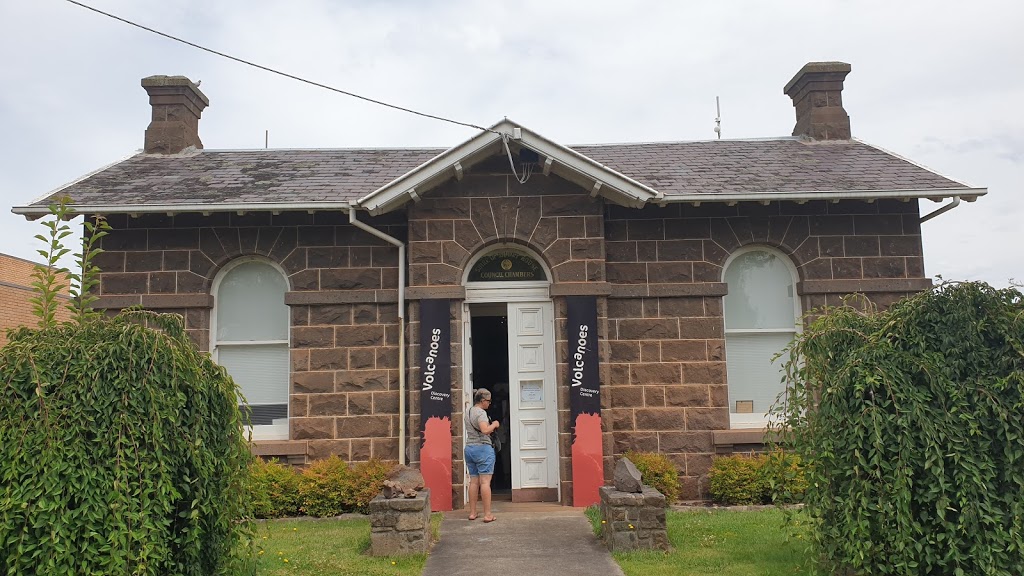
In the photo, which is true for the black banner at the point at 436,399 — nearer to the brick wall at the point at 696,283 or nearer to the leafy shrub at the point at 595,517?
the leafy shrub at the point at 595,517

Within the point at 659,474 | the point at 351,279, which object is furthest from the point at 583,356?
the point at 351,279

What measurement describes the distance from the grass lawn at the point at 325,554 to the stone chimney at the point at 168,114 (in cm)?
705

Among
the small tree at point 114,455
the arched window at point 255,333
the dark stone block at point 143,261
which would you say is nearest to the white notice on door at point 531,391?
the arched window at point 255,333

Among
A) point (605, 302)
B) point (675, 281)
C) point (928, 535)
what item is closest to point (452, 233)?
point (605, 302)

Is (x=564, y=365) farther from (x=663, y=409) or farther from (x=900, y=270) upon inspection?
(x=900, y=270)

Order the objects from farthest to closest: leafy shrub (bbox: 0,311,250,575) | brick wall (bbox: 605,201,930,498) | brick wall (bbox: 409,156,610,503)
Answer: brick wall (bbox: 605,201,930,498)
brick wall (bbox: 409,156,610,503)
leafy shrub (bbox: 0,311,250,575)

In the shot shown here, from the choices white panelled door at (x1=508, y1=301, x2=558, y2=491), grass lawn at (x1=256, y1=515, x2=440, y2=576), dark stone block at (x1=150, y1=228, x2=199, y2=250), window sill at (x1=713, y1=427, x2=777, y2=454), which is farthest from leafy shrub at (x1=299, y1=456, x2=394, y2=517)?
window sill at (x1=713, y1=427, x2=777, y2=454)

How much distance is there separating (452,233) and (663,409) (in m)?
3.70

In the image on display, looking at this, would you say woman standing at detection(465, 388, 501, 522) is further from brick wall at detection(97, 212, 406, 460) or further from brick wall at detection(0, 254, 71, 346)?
brick wall at detection(0, 254, 71, 346)

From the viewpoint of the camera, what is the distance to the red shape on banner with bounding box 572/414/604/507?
10.0m

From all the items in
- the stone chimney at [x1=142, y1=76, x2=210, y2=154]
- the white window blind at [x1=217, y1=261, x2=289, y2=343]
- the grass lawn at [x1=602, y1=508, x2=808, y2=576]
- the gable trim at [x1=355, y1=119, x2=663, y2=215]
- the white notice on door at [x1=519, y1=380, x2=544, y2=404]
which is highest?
the stone chimney at [x1=142, y1=76, x2=210, y2=154]

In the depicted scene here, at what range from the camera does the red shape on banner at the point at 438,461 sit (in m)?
10.0

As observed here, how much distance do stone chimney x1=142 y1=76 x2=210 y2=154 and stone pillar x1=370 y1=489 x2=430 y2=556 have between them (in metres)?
8.27

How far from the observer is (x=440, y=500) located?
10.0m
